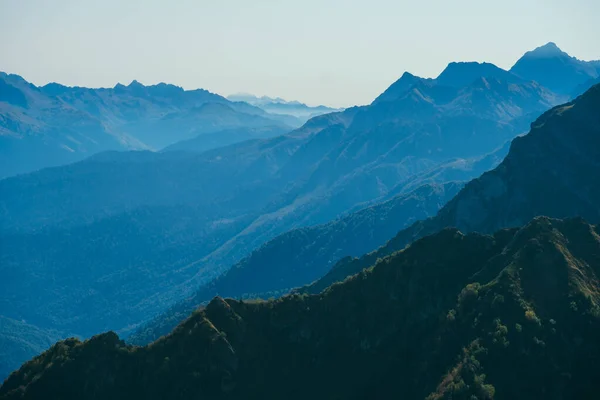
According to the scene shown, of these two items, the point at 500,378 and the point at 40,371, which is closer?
the point at 500,378

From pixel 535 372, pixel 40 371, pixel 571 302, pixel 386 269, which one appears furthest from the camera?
pixel 386 269

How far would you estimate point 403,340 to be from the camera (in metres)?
117

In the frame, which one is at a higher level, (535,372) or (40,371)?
(40,371)

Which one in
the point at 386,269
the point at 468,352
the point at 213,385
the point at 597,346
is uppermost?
the point at 386,269

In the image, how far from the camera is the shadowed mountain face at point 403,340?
103 m

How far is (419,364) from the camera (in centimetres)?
11069

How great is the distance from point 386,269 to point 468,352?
28.2 metres

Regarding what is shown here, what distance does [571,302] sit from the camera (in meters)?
108

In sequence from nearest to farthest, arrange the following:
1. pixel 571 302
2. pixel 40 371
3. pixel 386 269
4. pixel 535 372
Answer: pixel 535 372 → pixel 571 302 → pixel 40 371 → pixel 386 269

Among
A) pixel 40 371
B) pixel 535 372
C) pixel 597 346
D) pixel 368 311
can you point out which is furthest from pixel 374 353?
pixel 40 371

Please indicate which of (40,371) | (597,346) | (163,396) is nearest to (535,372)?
(597,346)

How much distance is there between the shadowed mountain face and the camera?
103m

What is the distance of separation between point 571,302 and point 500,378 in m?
19.2

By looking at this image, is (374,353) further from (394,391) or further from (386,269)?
(386,269)
